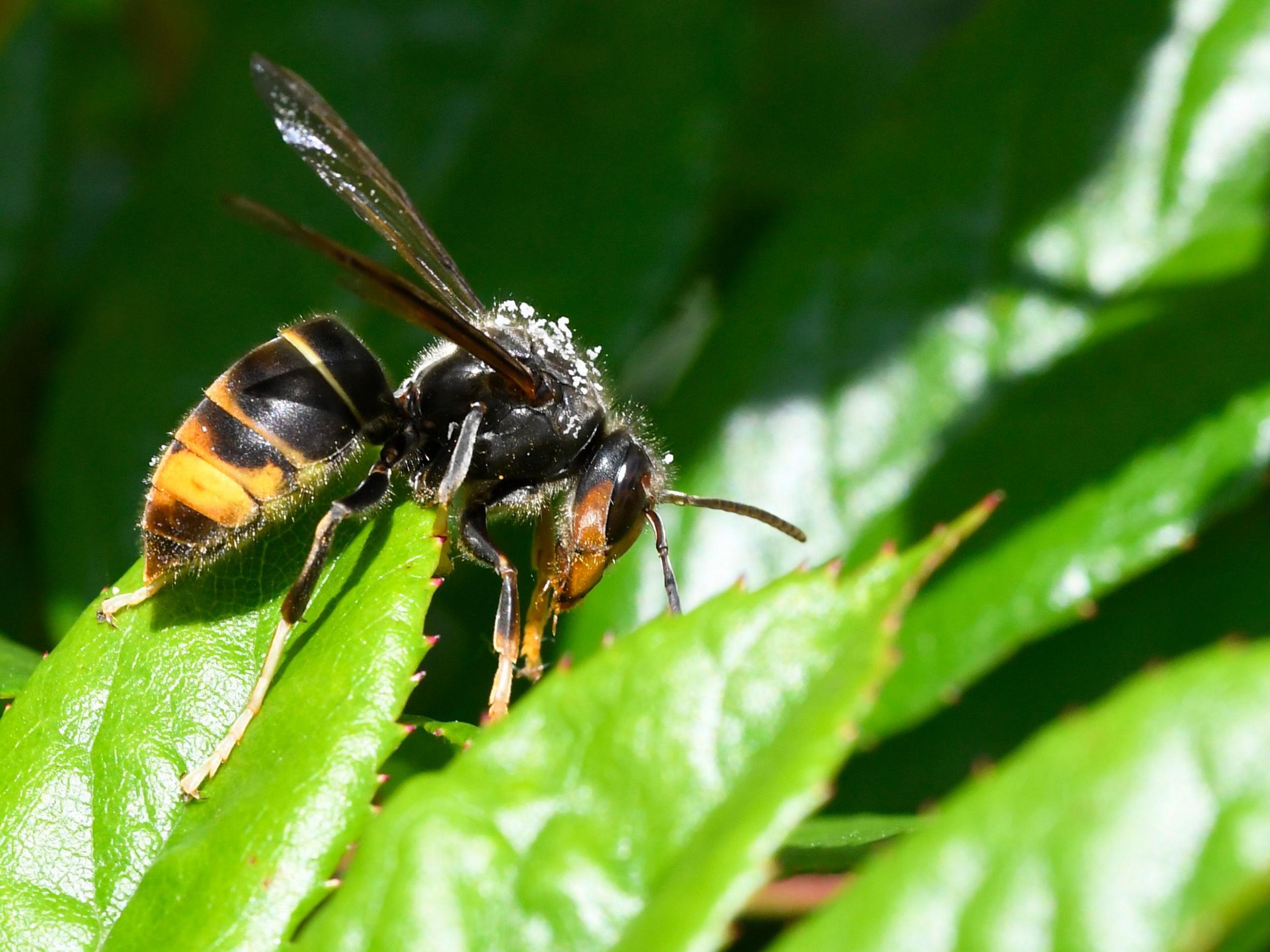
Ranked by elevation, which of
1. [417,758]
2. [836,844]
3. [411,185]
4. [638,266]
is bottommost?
[836,844]

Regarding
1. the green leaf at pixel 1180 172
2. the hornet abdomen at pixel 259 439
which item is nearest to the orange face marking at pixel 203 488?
the hornet abdomen at pixel 259 439

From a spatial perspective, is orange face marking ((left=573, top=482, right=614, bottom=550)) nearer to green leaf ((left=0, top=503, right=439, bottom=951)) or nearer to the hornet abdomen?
the hornet abdomen

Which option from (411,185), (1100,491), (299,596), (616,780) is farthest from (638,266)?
(616,780)

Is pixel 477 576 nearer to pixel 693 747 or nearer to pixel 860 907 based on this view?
pixel 693 747

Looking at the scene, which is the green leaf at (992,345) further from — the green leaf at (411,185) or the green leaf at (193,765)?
the green leaf at (193,765)

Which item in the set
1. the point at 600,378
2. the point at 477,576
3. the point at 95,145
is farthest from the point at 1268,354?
the point at 95,145

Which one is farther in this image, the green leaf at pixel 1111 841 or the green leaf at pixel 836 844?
the green leaf at pixel 836 844

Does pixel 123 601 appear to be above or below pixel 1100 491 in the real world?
below

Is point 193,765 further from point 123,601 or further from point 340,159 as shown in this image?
point 340,159
